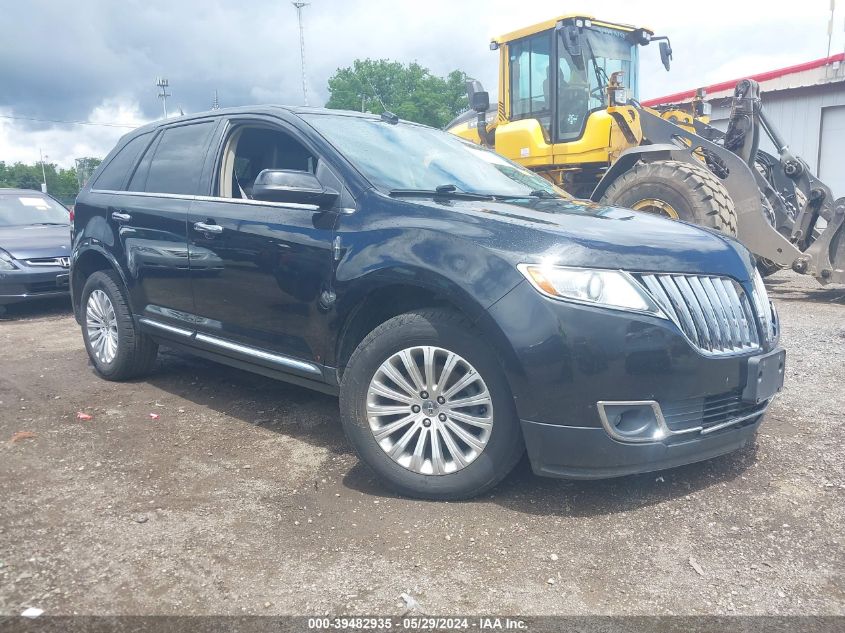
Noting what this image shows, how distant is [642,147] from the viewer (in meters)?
7.92

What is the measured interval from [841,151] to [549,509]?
17626 millimetres

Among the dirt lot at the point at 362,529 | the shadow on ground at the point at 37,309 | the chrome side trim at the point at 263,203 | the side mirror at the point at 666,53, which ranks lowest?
the shadow on ground at the point at 37,309

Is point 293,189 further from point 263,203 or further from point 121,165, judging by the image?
point 121,165

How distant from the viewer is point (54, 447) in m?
3.89

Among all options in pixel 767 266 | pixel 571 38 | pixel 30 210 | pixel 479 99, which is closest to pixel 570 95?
pixel 571 38

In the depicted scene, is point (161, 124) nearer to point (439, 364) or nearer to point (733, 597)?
point (439, 364)

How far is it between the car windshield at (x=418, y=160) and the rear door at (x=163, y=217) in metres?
1.00

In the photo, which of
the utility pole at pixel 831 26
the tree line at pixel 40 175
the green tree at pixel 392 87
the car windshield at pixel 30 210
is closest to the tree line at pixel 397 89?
the green tree at pixel 392 87

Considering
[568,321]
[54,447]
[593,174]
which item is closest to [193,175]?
[54,447]

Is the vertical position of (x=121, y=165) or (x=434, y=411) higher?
(x=121, y=165)

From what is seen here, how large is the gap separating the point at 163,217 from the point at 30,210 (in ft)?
21.2

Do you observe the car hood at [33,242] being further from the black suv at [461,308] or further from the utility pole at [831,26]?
Result: the utility pole at [831,26]

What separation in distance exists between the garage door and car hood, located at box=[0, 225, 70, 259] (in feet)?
55.3

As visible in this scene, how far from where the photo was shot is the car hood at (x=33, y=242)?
8.19 metres
